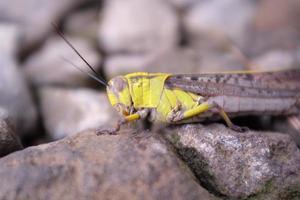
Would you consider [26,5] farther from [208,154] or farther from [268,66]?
[208,154]

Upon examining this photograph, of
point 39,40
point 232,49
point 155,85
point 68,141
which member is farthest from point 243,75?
point 39,40

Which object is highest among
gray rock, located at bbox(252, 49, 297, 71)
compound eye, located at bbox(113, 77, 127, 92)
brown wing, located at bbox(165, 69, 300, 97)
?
compound eye, located at bbox(113, 77, 127, 92)

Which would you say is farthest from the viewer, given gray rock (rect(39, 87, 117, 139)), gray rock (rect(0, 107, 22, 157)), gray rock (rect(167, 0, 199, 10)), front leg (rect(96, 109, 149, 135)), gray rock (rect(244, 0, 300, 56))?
gray rock (rect(167, 0, 199, 10))

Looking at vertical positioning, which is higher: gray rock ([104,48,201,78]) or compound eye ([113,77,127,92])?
compound eye ([113,77,127,92])

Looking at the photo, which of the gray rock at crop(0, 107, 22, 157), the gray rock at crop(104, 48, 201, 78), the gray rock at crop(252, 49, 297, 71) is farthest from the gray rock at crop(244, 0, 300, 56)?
the gray rock at crop(0, 107, 22, 157)

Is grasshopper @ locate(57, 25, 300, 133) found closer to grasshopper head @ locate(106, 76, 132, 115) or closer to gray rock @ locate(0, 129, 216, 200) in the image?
grasshopper head @ locate(106, 76, 132, 115)

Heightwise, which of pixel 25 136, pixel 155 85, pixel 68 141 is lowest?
pixel 25 136

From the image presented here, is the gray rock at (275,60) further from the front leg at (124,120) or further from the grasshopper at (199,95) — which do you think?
the front leg at (124,120)

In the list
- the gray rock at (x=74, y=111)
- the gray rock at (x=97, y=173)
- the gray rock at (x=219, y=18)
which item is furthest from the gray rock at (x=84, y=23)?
the gray rock at (x=97, y=173)
